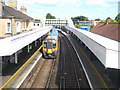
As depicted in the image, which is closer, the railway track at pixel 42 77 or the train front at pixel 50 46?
the railway track at pixel 42 77

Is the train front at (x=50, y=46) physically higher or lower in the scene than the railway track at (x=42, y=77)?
higher

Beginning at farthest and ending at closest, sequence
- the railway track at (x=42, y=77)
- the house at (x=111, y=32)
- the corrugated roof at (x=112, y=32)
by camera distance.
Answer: the house at (x=111, y=32) < the corrugated roof at (x=112, y=32) < the railway track at (x=42, y=77)

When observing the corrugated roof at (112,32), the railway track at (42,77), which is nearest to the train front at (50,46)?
the railway track at (42,77)

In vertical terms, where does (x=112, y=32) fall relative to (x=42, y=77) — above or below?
above

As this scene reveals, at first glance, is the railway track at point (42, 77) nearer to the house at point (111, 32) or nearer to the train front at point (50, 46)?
the train front at point (50, 46)

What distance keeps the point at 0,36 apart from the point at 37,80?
715cm

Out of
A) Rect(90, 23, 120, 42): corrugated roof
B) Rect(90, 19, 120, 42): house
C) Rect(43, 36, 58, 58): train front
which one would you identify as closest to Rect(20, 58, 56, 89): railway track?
Rect(43, 36, 58, 58): train front

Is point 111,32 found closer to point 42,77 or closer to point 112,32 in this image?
point 112,32

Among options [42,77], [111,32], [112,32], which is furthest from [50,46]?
[111,32]

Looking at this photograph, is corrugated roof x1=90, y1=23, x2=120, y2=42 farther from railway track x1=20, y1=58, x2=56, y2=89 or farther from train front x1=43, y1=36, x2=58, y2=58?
railway track x1=20, y1=58, x2=56, y2=89

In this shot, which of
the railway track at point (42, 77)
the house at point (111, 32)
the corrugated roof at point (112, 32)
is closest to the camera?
the railway track at point (42, 77)

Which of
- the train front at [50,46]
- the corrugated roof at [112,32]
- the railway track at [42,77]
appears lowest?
the railway track at [42,77]

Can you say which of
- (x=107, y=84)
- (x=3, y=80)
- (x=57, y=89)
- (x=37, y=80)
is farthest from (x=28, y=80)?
(x=107, y=84)

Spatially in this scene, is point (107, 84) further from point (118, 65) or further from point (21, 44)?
point (21, 44)
